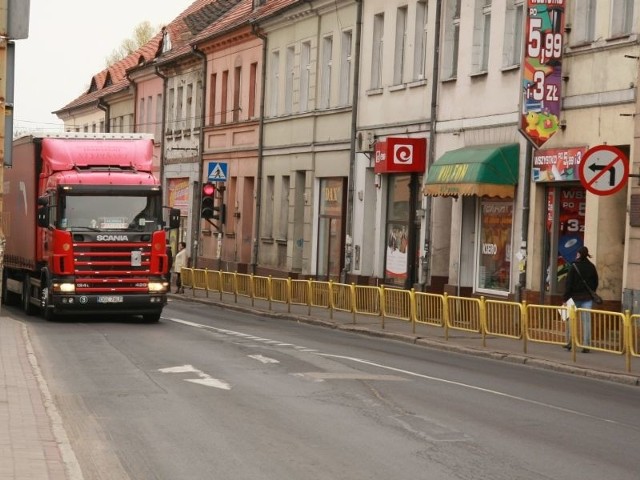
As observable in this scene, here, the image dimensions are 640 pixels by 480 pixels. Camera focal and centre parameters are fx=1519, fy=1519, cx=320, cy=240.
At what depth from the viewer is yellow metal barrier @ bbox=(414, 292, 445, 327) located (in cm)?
2753

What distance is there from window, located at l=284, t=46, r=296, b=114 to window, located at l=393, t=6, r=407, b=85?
30.7 feet

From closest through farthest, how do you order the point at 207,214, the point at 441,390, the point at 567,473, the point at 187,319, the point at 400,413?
the point at 567,473, the point at 400,413, the point at 441,390, the point at 187,319, the point at 207,214

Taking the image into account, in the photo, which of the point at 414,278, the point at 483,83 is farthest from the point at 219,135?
the point at 483,83

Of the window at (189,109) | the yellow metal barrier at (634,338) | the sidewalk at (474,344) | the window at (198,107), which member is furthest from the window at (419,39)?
the window at (189,109)

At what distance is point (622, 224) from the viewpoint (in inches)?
1050

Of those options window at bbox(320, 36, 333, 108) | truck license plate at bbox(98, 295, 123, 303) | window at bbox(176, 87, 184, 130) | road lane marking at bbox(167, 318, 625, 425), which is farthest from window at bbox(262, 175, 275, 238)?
road lane marking at bbox(167, 318, 625, 425)

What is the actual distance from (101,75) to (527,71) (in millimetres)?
62393

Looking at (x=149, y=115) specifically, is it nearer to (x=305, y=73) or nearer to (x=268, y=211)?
(x=268, y=211)

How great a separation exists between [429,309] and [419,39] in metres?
11.0

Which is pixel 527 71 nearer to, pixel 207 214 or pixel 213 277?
pixel 207 214

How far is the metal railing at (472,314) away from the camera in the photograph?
21778 mm

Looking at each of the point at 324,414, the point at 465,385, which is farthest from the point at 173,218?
the point at 324,414

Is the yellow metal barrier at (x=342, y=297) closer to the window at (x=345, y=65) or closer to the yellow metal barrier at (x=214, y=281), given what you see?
the yellow metal barrier at (x=214, y=281)

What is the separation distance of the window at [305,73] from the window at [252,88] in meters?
5.15
